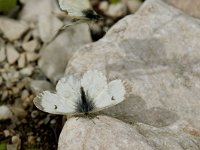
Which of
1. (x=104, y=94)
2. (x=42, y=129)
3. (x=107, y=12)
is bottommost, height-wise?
(x=42, y=129)

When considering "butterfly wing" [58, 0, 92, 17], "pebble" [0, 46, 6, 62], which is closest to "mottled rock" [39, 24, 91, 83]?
"pebble" [0, 46, 6, 62]

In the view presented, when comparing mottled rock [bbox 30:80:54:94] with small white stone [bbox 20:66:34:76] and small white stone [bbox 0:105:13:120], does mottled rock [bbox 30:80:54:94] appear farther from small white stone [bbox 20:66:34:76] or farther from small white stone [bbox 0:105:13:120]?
small white stone [bbox 0:105:13:120]

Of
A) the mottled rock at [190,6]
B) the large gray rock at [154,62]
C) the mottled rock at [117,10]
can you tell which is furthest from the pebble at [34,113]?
the mottled rock at [190,6]

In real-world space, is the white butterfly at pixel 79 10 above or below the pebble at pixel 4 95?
above

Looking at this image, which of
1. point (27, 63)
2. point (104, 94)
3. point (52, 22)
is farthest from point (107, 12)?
point (104, 94)

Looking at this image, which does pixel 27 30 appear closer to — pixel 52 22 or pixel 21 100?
pixel 52 22

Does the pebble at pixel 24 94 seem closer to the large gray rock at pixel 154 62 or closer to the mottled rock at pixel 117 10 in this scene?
the large gray rock at pixel 154 62
